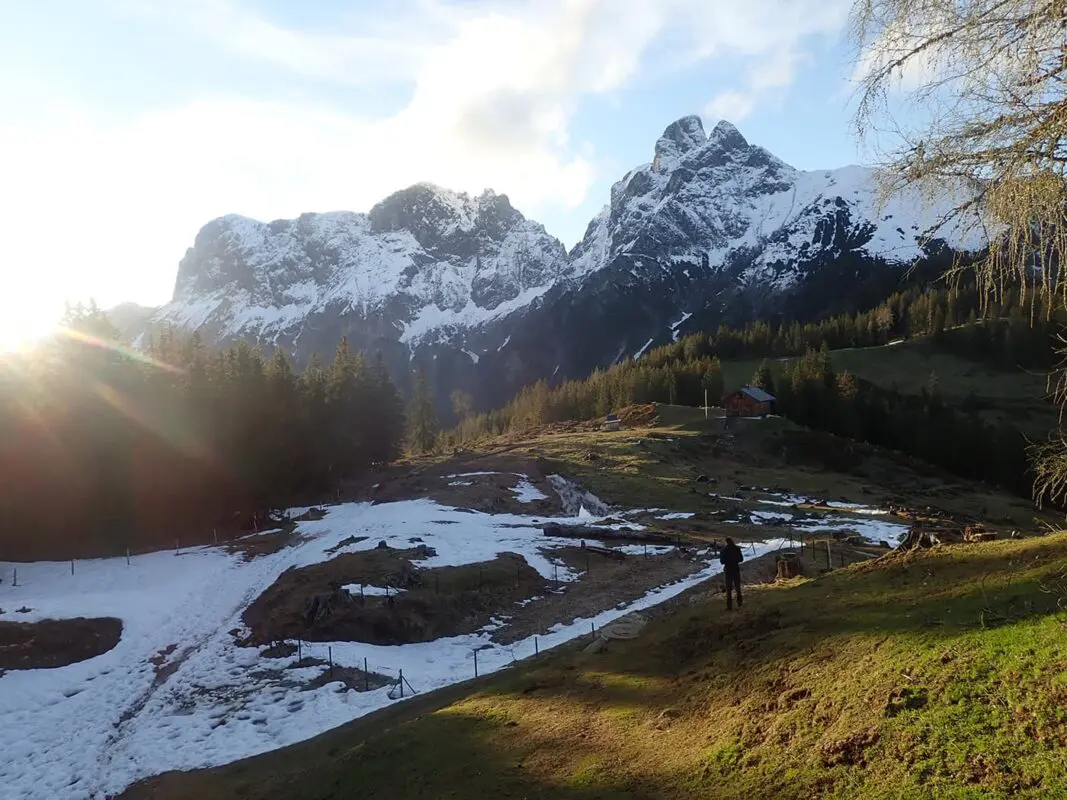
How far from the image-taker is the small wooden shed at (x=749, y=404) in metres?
102

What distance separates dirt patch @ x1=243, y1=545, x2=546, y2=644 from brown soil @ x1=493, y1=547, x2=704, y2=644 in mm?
1411

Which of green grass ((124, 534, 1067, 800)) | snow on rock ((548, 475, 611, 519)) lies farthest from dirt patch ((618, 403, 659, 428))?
green grass ((124, 534, 1067, 800))

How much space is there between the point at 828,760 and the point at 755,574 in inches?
898

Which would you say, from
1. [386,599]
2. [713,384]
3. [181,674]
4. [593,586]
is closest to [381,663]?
A: [386,599]

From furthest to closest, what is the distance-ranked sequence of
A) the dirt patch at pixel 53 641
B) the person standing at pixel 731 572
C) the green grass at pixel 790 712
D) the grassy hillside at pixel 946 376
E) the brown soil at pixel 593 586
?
the grassy hillside at pixel 946 376, the brown soil at pixel 593 586, the dirt patch at pixel 53 641, the person standing at pixel 731 572, the green grass at pixel 790 712

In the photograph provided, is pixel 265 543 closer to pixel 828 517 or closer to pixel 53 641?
pixel 53 641

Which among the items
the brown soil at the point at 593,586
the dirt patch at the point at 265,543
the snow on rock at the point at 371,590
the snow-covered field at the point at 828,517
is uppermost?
the dirt patch at the point at 265,543

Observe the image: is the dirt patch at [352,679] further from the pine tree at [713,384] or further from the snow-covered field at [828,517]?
the pine tree at [713,384]

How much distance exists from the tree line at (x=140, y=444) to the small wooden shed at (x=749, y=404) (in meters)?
64.6

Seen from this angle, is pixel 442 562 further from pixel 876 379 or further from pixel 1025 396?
pixel 1025 396

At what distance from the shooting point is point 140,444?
49.9 m

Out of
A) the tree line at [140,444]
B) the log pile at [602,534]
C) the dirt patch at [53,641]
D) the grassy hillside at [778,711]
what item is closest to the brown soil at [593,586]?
the log pile at [602,534]

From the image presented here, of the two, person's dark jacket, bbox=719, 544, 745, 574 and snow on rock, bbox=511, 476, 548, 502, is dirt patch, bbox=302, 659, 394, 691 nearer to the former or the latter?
person's dark jacket, bbox=719, 544, 745, 574

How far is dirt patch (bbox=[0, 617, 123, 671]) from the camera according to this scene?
26266mm
